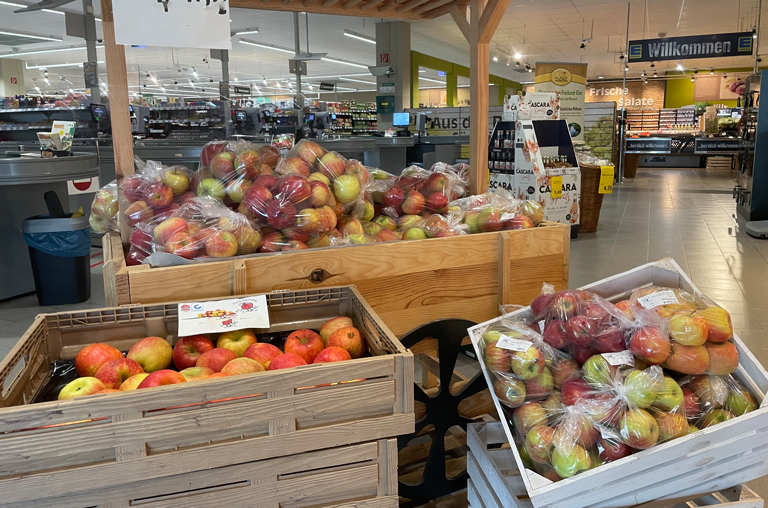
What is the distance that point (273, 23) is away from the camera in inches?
495

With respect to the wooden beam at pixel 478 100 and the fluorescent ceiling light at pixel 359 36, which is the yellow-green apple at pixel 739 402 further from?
the fluorescent ceiling light at pixel 359 36

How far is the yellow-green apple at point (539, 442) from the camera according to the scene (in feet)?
4.00

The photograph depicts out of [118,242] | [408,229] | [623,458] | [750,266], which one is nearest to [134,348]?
[118,242]

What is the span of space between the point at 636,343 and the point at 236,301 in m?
0.97

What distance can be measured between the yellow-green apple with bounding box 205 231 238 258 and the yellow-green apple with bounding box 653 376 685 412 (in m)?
1.13

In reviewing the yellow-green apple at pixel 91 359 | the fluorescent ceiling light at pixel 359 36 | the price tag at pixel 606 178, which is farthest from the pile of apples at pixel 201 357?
the fluorescent ceiling light at pixel 359 36

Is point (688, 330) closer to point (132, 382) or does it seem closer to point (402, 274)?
point (402, 274)

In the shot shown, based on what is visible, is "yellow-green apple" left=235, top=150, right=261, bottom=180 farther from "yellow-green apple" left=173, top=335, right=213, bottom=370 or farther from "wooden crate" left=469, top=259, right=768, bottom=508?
"wooden crate" left=469, top=259, right=768, bottom=508

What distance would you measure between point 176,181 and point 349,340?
35.2 inches

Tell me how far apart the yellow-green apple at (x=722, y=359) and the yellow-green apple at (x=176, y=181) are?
160 centimetres

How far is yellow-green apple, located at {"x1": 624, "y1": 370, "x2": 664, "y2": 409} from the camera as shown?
1217 millimetres

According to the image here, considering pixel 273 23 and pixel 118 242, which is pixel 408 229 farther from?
pixel 273 23

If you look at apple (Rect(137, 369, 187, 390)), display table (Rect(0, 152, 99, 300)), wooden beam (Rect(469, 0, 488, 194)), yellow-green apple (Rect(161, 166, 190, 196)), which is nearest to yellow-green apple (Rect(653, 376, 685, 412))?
apple (Rect(137, 369, 187, 390))

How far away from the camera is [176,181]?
1.84 meters
